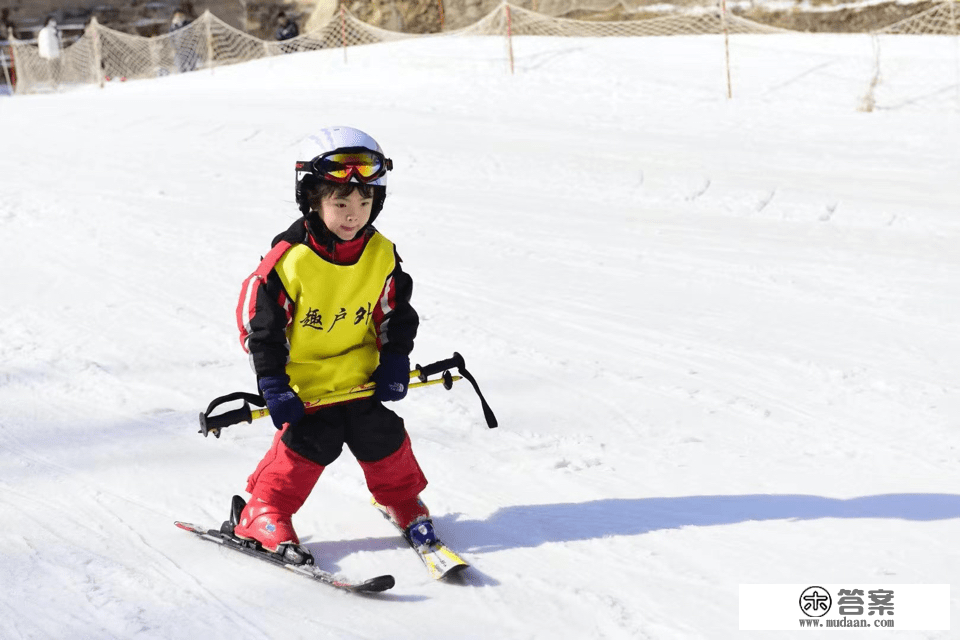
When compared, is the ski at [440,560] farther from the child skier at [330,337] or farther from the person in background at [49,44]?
the person in background at [49,44]

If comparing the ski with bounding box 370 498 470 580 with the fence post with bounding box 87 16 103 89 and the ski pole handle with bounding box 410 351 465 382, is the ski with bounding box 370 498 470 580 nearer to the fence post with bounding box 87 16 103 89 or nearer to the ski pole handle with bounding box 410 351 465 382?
the ski pole handle with bounding box 410 351 465 382

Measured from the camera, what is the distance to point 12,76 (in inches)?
1006

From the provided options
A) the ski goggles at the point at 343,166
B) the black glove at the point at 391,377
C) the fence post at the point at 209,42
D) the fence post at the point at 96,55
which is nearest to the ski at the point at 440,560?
the black glove at the point at 391,377

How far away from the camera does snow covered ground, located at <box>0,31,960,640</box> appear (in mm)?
3373

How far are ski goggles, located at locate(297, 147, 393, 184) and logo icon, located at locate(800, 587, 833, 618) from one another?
187 cm

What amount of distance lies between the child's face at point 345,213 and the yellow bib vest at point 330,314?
0.11m

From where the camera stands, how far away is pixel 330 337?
11.4 ft

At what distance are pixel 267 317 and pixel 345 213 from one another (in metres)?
0.41

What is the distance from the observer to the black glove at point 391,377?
3523 millimetres

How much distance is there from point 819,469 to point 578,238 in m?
4.58

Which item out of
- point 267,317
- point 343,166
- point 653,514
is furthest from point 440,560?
point 343,166

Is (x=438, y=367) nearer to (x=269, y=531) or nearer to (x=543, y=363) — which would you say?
(x=269, y=531)

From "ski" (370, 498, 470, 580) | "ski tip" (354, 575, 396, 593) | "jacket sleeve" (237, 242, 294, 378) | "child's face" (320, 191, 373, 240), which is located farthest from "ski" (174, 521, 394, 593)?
"child's face" (320, 191, 373, 240)

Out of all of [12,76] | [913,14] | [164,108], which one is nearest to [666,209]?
[164,108]
